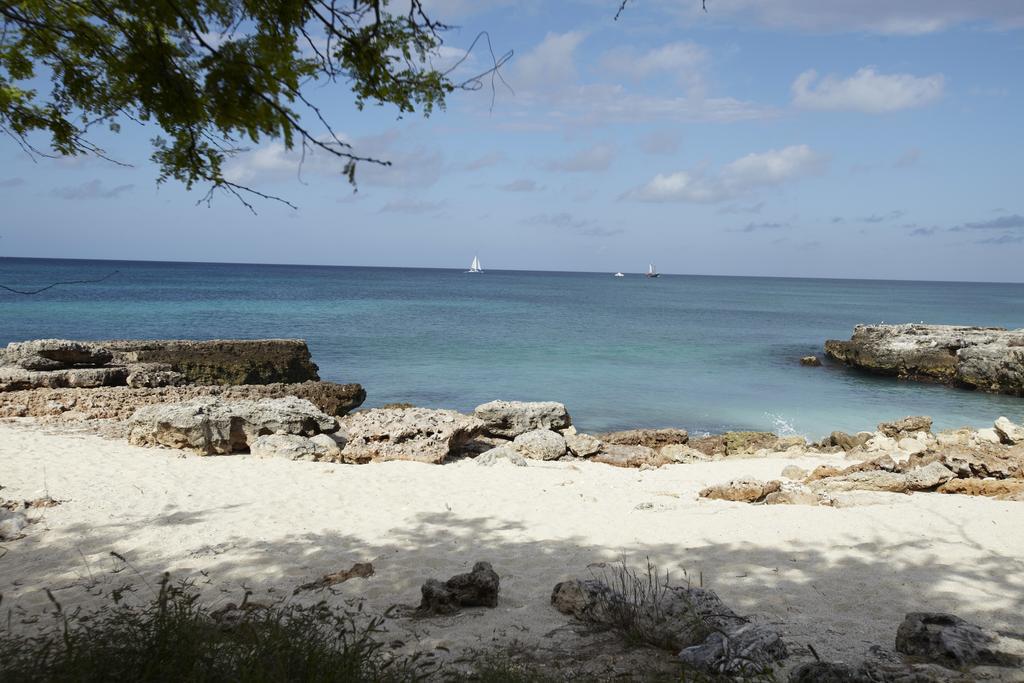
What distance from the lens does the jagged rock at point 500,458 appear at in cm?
1078

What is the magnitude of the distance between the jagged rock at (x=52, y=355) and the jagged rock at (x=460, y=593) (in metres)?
13.1

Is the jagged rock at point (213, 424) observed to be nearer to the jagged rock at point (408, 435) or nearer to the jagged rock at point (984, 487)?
the jagged rock at point (408, 435)

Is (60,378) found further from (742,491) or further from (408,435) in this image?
(742,491)

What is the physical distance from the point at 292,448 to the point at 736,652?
26.6ft

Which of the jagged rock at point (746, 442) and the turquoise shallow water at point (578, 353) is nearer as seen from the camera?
the jagged rock at point (746, 442)

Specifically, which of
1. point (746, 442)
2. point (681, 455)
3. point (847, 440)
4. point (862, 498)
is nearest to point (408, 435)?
point (681, 455)

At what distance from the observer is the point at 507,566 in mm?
5984

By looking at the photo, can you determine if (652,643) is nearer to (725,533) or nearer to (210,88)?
(725,533)

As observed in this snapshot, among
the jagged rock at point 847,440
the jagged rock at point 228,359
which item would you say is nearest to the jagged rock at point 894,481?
the jagged rock at point 847,440

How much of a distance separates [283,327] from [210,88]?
127ft

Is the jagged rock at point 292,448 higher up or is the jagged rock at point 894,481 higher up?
the jagged rock at point 894,481

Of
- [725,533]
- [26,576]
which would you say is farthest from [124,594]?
[725,533]

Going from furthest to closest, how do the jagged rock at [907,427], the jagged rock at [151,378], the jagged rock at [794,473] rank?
1. the jagged rock at [907,427]
2. the jagged rock at [151,378]
3. the jagged rock at [794,473]

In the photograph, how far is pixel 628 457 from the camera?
1191 cm
